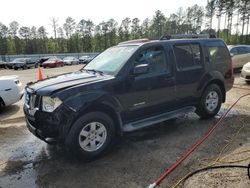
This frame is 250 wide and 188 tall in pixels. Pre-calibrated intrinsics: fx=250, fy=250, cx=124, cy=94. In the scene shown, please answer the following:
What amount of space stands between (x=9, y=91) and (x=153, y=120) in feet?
15.4

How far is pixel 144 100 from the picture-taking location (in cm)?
466

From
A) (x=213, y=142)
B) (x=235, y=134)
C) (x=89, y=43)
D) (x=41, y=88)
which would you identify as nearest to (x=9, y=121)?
(x=41, y=88)

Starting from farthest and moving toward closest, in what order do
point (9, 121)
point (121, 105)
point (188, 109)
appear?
point (9, 121), point (188, 109), point (121, 105)

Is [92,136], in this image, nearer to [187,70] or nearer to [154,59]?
[154,59]

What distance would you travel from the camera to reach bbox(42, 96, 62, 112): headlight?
3752mm

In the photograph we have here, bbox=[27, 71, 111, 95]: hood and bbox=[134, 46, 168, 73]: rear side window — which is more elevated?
bbox=[134, 46, 168, 73]: rear side window

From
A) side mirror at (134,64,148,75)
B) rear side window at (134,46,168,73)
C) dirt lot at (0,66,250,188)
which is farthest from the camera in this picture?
rear side window at (134,46,168,73)

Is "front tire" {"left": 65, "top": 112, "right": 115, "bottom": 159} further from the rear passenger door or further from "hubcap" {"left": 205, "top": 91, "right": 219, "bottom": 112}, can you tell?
"hubcap" {"left": 205, "top": 91, "right": 219, "bottom": 112}

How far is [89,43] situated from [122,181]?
243 feet

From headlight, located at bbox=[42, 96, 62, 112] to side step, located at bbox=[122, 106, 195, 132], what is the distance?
4.21 feet

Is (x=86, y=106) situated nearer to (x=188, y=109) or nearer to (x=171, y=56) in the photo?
(x=171, y=56)

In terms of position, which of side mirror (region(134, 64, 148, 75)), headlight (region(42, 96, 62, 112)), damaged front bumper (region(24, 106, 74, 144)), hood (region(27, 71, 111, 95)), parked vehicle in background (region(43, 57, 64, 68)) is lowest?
parked vehicle in background (region(43, 57, 64, 68))

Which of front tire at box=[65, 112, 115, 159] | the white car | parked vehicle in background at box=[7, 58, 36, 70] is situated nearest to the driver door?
front tire at box=[65, 112, 115, 159]

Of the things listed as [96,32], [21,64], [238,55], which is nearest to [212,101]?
[238,55]
